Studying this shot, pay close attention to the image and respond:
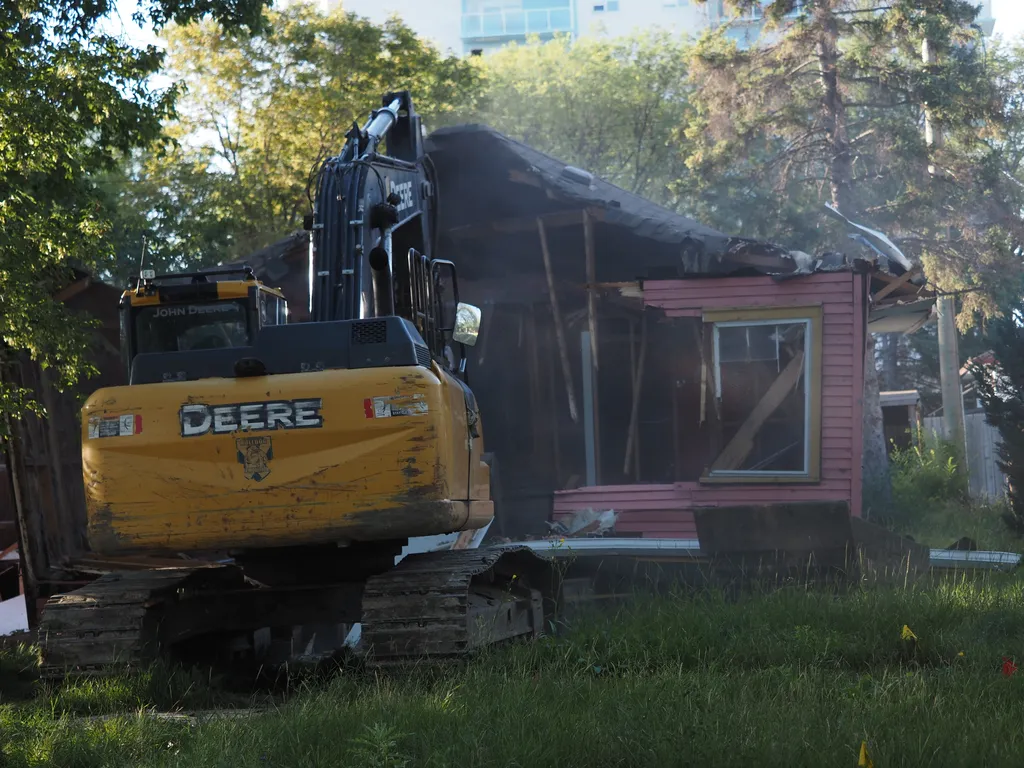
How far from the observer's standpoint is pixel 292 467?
8336 millimetres

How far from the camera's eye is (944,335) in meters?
29.8

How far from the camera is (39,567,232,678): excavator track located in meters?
8.79

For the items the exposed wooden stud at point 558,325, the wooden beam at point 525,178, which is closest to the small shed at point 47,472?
the wooden beam at point 525,178

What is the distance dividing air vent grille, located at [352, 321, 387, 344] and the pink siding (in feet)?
27.2

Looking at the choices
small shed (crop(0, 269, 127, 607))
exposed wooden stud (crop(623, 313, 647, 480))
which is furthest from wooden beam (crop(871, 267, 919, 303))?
small shed (crop(0, 269, 127, 607))

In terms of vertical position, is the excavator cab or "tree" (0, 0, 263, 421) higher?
"tree" (0, 0, 263, 421)

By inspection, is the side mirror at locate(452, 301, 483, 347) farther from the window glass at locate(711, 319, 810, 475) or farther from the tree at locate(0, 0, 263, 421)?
the window glass at locate(711, 319, 810, 475)

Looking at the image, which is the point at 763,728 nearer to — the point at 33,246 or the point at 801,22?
the point at 33,246

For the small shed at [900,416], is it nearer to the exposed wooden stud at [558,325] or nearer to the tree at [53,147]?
the exposed wooden stud at [558,325]

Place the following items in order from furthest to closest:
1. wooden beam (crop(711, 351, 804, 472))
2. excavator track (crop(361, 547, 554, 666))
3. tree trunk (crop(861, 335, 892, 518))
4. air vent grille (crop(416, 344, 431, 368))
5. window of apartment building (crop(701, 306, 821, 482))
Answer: tree trunk (crop(861, 335, 892, 518)) < wooden beam (crop(711, 351, 804, 472)) < window of apartment building (crop(701, 306, 821, 482)) < air vent grille (crop(416, 344, 431, 368)) < excavator track (crop(361, 547, 554, 666))

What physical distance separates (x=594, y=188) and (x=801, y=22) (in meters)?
17.6

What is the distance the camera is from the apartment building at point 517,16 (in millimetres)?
88625

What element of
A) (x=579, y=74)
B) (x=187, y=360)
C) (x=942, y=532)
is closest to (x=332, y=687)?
(x=187, y=360)

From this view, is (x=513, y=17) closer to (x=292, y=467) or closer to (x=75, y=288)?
(x=75, y=288)
